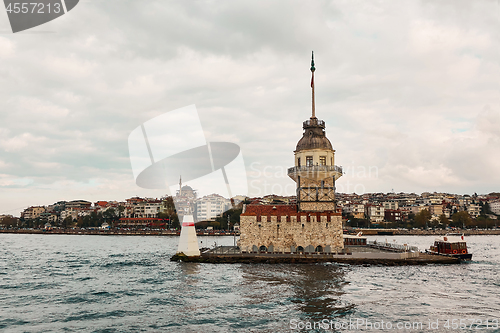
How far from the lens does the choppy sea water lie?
1730 centimetres

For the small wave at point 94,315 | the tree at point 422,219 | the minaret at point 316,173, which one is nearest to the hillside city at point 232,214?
the tree at point 422,219

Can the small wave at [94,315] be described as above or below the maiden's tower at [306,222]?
below

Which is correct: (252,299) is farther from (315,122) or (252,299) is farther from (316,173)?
(315,122)

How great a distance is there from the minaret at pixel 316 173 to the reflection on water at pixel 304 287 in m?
7.28

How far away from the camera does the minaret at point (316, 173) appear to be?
37.4 meters

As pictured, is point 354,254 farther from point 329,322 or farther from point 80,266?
point 80,266

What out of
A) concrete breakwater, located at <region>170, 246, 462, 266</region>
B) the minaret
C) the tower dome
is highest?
the tower dome

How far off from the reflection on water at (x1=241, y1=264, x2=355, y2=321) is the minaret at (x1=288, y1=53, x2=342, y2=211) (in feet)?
23.9

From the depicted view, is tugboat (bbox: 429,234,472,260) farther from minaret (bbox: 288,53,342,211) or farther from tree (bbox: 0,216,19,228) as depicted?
tree (bbox: 0,216,19,228)

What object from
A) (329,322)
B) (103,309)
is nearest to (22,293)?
(103,309)

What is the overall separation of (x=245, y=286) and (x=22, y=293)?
14.9m

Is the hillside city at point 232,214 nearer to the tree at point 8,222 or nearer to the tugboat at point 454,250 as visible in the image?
the tree at point 8,222

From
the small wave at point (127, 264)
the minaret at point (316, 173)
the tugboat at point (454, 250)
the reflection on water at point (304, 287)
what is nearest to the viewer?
the reflection on water at point (304, 287)

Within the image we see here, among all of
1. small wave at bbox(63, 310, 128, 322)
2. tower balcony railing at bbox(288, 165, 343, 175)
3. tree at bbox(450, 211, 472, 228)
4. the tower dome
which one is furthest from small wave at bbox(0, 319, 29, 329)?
tree at bbox(450, 211, 472, 228)
